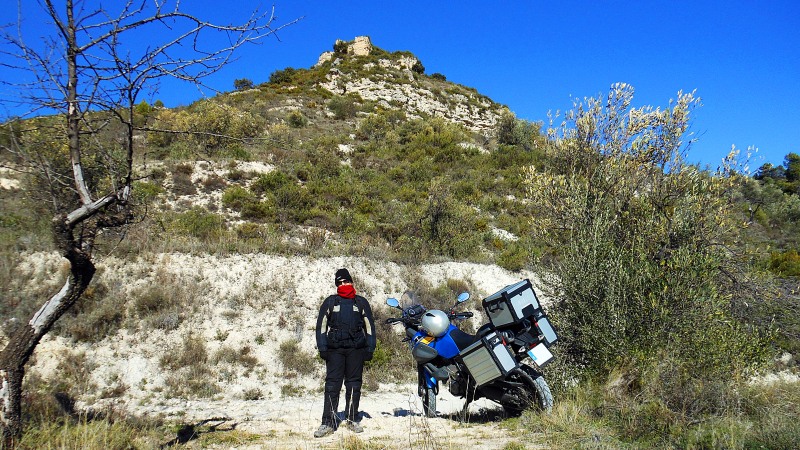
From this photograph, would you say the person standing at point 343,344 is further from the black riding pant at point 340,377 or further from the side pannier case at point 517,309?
the side pannier case at point 517,309

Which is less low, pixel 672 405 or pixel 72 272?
pixel 72 272

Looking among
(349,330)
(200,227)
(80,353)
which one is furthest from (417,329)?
(200,227)

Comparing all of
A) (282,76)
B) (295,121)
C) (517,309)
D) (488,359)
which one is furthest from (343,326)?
(282,76)

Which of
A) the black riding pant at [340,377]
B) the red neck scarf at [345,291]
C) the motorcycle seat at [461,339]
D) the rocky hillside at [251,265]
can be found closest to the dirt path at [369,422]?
the rocky hillside at [251,265]

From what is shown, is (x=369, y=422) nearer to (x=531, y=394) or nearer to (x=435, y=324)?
(x=435, y=324)

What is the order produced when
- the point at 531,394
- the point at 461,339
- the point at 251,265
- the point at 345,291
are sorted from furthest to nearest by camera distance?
the point at 251,265 → the point at 461,339 → the point at 345,291 → the point at 531,394

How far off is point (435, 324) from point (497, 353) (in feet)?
3.28

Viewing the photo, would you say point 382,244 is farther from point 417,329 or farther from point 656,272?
point 656,272

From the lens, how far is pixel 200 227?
539 inches

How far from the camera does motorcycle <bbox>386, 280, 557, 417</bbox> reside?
5633 mm

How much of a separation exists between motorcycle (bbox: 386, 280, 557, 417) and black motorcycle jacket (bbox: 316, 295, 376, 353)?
1.94 feet

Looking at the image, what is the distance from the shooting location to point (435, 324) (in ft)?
20.4

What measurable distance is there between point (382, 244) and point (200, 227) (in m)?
5.59

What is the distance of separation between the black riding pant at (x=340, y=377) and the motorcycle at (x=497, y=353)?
2.79 feet
